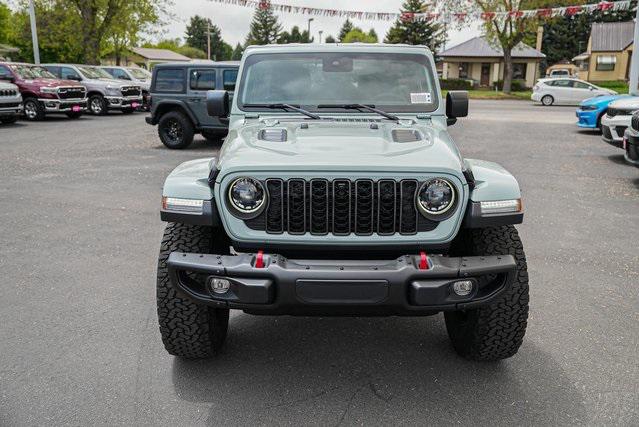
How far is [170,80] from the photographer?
13.0 meters

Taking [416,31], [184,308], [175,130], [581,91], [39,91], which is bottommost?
[184,308]

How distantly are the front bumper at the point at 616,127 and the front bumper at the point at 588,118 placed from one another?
14.3ft

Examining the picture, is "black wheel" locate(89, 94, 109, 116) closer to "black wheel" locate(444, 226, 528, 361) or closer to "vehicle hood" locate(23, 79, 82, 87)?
"vehicle hood" locate(23, 79, 82, 87)

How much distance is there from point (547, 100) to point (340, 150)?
96.5ft

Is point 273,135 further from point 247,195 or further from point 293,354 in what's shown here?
point 293,354

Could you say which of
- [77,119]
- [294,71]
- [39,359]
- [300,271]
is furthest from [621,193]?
[77,119]

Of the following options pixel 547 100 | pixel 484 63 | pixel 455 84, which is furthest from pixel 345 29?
pixel 547 100

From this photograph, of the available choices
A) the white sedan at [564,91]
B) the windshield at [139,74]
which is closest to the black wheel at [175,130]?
the windshield at [139,74]

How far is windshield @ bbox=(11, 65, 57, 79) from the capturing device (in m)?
18.8

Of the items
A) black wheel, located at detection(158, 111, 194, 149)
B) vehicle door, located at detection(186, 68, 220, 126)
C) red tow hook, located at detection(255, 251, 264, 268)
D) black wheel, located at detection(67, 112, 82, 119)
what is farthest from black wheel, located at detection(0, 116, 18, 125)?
red tow hook, located at detection(255, 251, 264, 268)

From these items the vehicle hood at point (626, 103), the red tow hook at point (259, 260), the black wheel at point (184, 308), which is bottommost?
the black wheel at point (184, 308)

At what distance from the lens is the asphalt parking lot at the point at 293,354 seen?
3012 mm

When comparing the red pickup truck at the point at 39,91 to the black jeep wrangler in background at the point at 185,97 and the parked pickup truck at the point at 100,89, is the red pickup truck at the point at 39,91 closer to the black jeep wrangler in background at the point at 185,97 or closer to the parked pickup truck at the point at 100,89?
the parked pickup truck at the point at 100,89

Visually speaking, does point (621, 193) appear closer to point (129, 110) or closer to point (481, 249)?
point (481, 249)
